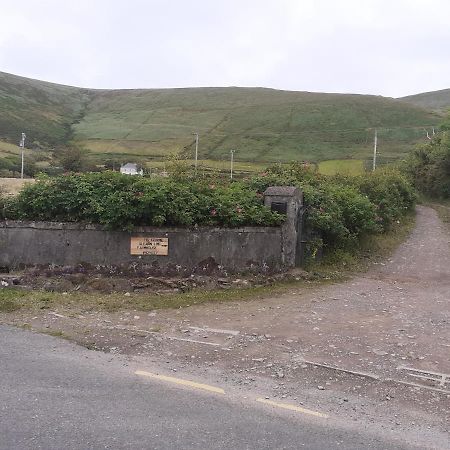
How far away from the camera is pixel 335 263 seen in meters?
12.2

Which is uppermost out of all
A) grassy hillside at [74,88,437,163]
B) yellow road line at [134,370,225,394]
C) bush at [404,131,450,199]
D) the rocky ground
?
grassy hillside at [74,88,437,163]

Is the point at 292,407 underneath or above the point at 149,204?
underneath

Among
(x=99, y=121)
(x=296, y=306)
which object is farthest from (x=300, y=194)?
(x=99, y=121)

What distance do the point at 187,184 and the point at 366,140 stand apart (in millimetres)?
99837

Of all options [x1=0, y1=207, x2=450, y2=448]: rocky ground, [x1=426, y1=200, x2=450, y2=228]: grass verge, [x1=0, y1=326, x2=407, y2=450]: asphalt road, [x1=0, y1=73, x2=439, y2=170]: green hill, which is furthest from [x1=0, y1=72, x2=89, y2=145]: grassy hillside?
[x1=0, y1=326, x2=407, y2=450]: asphalt road

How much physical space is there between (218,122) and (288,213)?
123 m

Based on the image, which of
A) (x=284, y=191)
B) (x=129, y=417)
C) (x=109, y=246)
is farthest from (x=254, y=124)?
(x=129, y=417)

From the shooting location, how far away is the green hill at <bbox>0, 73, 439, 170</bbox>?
101 meters

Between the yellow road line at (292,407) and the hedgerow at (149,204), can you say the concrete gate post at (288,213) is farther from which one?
the yellow road line at (292,407)

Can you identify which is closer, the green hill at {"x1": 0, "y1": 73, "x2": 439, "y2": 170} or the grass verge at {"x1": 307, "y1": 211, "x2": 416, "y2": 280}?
the grass verge at {"x1": 307, "y1": 211, "x2": 416, "y2": 280}

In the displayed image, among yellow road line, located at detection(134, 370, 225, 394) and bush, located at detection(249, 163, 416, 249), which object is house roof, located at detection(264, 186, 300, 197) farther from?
yellow road line, located at detection(134, 370, 225, 394)

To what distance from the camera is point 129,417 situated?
15.2ft

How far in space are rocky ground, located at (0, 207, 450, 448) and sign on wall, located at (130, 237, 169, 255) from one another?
198cm

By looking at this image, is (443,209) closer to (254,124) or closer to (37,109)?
(254,124)
